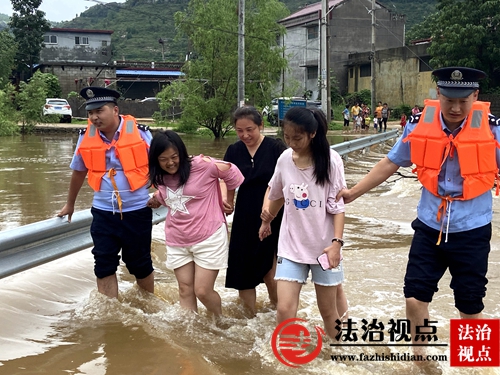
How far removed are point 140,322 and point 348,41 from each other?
52601mm

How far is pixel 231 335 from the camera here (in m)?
4.79

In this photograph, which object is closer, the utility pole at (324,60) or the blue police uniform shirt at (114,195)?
the blue police uniform shirt at (114,195)

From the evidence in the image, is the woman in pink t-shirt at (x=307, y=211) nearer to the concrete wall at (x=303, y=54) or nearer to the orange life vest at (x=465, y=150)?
the orange life vest at (x=465, y=150)

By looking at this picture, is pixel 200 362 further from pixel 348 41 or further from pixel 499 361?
pixel 348 41

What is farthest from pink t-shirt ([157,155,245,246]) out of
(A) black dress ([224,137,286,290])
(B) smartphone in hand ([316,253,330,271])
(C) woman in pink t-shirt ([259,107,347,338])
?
(B) smartphone in hand ([316,253,330,271])

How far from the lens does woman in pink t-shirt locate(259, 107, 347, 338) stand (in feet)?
13.5

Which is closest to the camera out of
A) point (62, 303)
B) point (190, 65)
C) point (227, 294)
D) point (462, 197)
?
point (462, 197)

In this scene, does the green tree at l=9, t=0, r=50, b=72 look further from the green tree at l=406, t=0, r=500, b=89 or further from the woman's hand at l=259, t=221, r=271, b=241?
the woman's hand at l=259, t=221, r=271, b=241

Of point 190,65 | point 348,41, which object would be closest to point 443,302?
point 190,65

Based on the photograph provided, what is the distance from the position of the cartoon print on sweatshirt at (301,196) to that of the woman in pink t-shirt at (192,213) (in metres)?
0.87

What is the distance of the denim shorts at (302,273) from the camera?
163 inches

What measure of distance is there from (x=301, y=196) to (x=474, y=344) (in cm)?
143

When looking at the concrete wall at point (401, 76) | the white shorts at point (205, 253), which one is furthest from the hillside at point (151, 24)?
the white shorts at point (205, 253)

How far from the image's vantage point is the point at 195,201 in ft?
15.9
